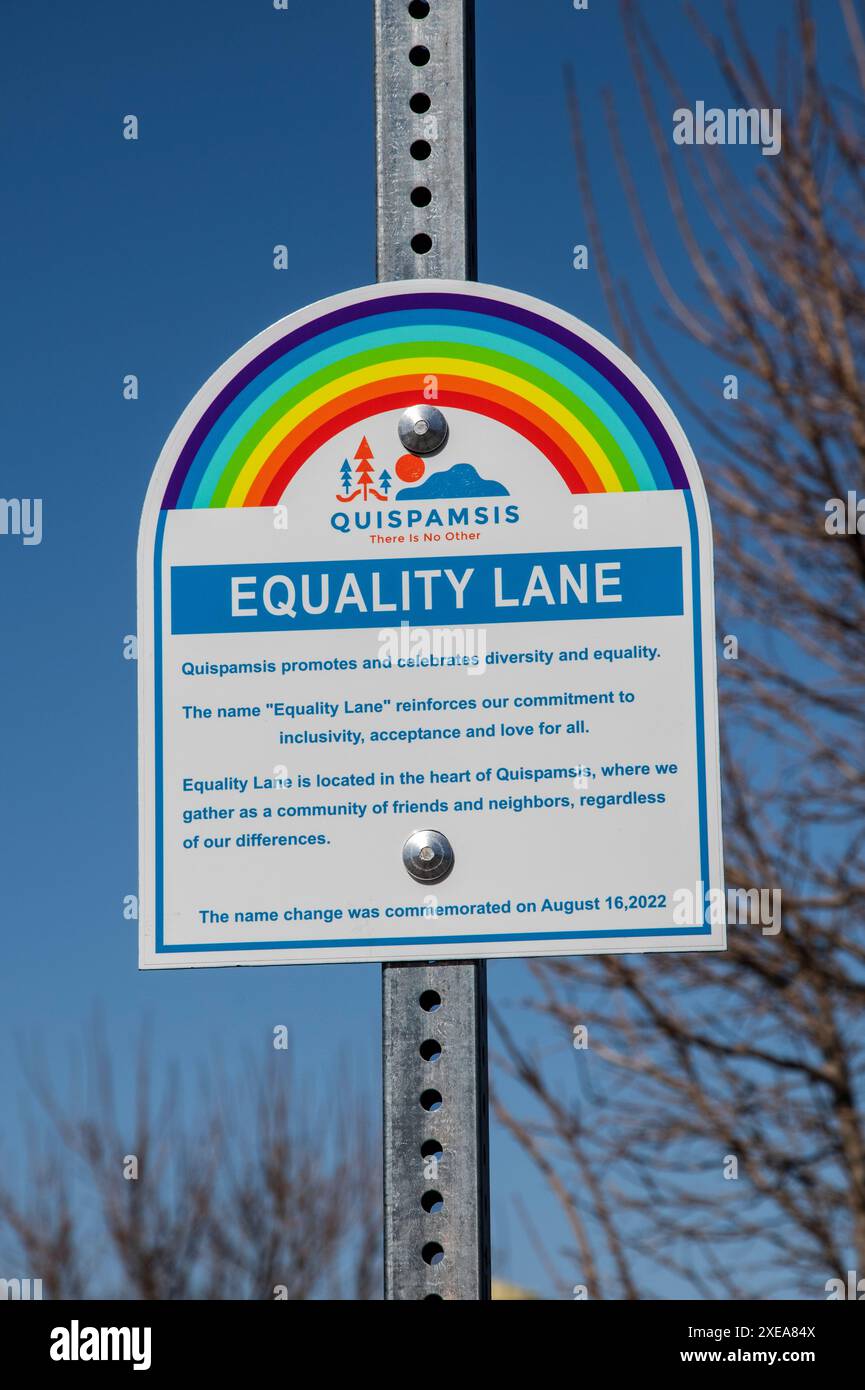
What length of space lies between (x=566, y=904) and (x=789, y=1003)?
2.68m

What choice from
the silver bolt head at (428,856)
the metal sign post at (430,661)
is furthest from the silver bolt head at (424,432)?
the silver bolt head at (428,856)

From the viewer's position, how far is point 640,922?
5.81ft

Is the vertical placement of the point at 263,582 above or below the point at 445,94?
below

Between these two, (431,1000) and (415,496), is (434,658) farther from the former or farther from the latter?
(431,1000)

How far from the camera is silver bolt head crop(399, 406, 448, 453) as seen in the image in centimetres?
191

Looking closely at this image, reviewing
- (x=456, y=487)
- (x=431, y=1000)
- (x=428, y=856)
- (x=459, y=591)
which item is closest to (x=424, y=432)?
(x=456, y=487)

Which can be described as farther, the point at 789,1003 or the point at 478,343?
the point at 789,1003

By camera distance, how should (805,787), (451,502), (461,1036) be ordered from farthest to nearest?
(805,787) < (451,502) < (461,1036)

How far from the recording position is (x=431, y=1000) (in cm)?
177

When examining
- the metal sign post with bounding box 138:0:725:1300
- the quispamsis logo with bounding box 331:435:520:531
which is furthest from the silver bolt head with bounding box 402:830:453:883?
the quispamsis logo with bounding box 331:435:520:531

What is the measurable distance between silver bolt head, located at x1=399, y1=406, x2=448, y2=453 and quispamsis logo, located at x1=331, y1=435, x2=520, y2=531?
0.01m

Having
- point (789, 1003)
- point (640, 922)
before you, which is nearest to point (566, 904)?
point (640, 922)

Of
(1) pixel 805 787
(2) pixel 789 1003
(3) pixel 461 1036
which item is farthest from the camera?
(1) pixel 805 787
